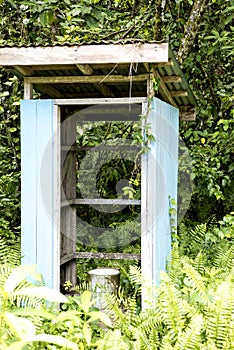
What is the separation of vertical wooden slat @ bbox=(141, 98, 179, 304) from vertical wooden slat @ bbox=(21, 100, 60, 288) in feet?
2.60

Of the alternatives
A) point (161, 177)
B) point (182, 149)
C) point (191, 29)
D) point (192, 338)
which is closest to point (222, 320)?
point (192, 338)

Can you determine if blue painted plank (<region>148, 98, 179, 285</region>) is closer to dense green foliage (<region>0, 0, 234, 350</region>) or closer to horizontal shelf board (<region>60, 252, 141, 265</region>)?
dense green foliage (<region>0, 0, 234, 350</region>)

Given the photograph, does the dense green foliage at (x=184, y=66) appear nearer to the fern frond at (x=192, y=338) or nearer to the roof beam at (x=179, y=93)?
the roof beam at (x=179, y=93)

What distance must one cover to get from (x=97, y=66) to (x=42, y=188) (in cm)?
116

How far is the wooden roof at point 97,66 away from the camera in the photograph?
4082 mm

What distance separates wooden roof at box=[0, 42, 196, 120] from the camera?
4082 mm

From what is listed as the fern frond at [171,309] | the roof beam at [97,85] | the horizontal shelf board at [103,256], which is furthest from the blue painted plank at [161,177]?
the roof beam at [97,85]

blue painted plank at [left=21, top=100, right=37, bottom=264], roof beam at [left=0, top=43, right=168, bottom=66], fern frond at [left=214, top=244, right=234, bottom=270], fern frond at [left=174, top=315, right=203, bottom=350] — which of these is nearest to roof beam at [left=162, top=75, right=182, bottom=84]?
roof beam at [left=0, top=43, right=168, bottom=66]

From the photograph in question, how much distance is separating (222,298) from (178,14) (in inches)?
176

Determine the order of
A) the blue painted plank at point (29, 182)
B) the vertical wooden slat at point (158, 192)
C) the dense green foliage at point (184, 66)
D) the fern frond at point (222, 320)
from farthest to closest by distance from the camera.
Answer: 1. the dense green foliage at point (184, 66)
2. the blue painted plank at point (29, 182)
3. the vertical wooden slat at point (158, 192)
4. the fern frond at point (222, 320)

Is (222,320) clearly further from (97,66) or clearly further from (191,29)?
(191,29)

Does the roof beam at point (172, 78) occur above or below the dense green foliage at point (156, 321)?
above

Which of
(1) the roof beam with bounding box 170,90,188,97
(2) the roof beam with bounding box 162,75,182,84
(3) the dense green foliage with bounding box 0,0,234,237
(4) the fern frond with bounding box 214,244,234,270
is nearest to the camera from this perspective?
(2) the roof beam with bounding box 162,75,182,84

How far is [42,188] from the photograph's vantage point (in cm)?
455
